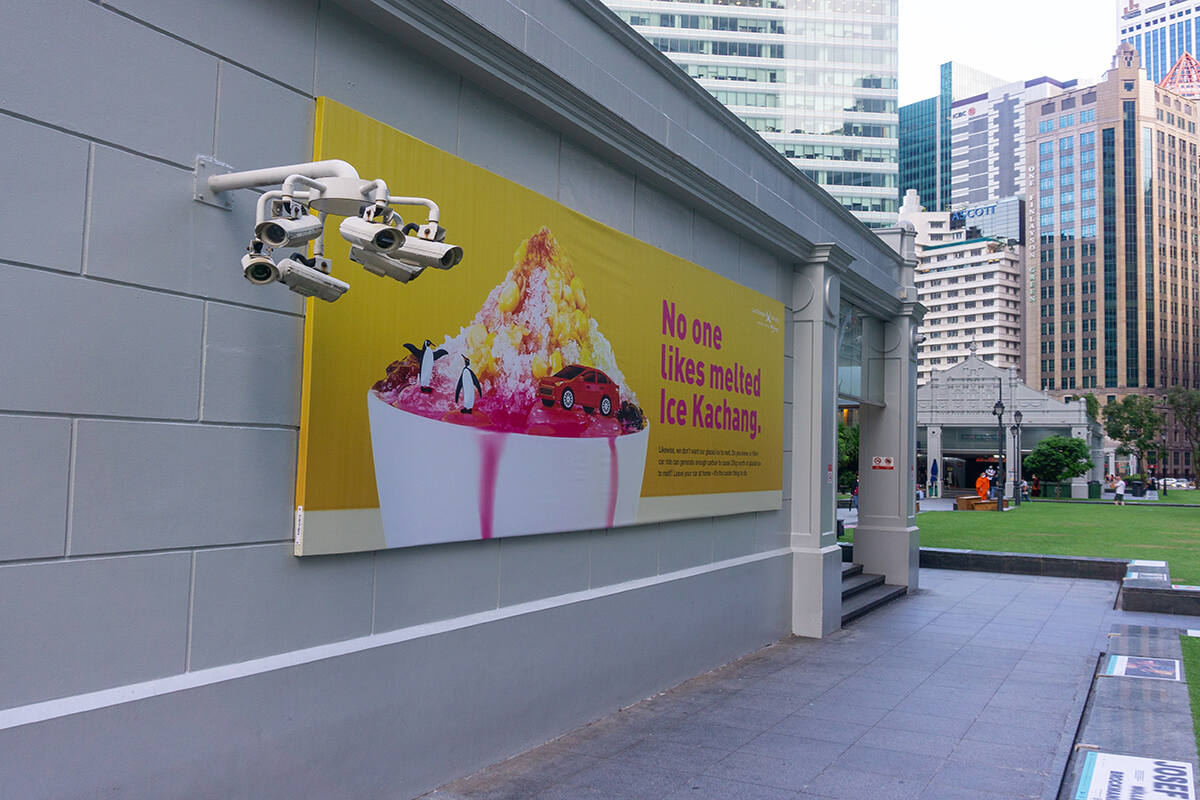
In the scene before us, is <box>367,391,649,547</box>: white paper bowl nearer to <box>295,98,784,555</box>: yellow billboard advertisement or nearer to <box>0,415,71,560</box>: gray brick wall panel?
<box>295,98,784,555</box>: yellow billboard advertisement

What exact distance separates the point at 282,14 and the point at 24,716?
349 centimetres

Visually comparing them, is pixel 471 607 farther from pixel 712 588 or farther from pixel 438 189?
pixel 712 588

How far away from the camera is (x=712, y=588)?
9406 millimetres

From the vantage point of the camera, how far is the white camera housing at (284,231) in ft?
12.7

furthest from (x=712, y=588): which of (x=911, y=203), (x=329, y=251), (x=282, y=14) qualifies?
(x=911, y=203)

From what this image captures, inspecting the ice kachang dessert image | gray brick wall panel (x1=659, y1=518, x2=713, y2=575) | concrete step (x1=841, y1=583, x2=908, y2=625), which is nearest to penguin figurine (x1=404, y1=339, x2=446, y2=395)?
the ice kachang dessert image

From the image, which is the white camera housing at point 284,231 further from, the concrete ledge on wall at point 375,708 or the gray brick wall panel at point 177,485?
the concrete ledge on wall at point 375,708

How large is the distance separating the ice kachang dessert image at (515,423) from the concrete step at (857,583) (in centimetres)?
708

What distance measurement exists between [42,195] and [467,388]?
2817mm

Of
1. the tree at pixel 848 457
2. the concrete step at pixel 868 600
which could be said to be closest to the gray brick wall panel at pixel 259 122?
the concrete step at pixel 868 600

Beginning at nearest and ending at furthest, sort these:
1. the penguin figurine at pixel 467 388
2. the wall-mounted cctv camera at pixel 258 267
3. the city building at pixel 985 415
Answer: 1. the wall-mounted cctv camera at pixel 258 267
2. the penguin figurine at pixel 467 388
3. the city building at pixel 985 415

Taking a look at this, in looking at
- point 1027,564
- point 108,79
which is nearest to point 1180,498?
point 1027,564

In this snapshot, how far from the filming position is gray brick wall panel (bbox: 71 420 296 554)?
3930 millimetres

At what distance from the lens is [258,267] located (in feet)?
12.7
